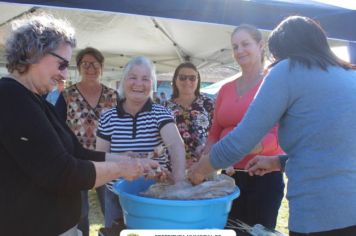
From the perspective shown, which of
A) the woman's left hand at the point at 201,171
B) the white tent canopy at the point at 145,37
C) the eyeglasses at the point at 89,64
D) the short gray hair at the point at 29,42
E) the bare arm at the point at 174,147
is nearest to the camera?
the short gray hair at the point at 29,42

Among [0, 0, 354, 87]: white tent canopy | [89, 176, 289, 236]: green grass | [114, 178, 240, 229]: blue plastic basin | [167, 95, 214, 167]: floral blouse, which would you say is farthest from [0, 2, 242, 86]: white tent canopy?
[114, 178, 240, 229]: blue plastic basin

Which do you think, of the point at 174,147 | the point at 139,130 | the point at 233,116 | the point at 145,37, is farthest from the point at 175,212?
the point at 145,37

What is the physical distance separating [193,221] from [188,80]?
1815 mm

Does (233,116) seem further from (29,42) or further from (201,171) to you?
(29,42)

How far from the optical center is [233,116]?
77.5 inches

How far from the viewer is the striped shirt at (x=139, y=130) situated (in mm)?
1819

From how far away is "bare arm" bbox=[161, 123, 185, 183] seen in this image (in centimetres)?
172

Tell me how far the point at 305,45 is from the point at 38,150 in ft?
2.92

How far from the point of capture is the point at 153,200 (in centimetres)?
120

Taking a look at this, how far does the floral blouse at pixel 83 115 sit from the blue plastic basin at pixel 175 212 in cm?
143

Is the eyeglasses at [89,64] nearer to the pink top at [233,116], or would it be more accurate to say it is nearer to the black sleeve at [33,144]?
the pink top at [233,116]

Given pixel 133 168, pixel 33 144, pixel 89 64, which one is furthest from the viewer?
pixel 89 64

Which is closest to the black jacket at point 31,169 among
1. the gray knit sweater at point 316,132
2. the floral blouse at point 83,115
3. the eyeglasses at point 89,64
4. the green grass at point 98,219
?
the gray knit sweater at point 316,132

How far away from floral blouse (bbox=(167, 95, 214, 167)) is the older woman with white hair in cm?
85
